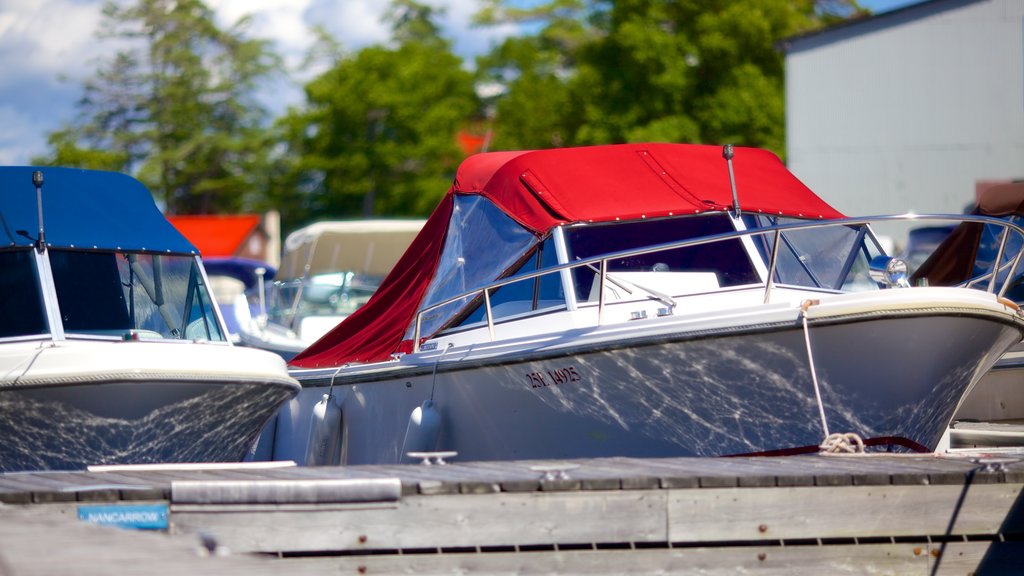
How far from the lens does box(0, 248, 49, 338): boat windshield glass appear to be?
7.82 metres

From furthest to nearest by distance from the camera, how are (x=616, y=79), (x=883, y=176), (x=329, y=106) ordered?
(x=329, y=106), (x=616, y=79), (x=883, y=176)

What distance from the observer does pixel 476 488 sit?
5.16 meters

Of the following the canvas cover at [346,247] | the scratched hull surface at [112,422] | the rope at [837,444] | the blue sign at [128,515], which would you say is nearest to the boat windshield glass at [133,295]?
the scratched hull surface at [112,422]

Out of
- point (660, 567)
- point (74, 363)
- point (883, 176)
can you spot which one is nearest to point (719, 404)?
point (660, 567)

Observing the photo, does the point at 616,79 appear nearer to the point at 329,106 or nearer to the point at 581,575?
the point at 329,106

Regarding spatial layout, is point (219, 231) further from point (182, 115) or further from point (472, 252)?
point (472, 252)

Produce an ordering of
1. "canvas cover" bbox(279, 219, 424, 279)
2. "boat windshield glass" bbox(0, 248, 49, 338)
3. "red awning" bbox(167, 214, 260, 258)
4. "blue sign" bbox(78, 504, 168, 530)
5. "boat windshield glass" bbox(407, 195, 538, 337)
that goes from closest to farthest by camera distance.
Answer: "blue sign" bbox(78, 504, 168, 530) < "boat windshield glass" bbox(0, 248, 49, 338) < "boat windshield glass" bbox(407, 195, 538, 337) < "canvas cover" bbox(279, 219, 424, 279) < "red awning" bbox(167, 214, 260, 258)

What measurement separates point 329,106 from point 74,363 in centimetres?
4456

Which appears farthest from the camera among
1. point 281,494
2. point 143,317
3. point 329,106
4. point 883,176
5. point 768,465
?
point 329,106

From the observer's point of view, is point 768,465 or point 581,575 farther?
point 768,465

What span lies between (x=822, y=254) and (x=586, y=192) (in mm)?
1619

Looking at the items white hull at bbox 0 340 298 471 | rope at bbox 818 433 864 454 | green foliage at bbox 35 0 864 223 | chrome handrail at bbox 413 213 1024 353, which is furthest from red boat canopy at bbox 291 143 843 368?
green foliage at bbox 35 0 864 223

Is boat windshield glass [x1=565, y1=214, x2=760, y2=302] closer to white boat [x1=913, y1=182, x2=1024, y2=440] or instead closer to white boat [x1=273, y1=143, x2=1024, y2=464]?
white boat [x1=273, y1=143, x2=1024, y2=464]

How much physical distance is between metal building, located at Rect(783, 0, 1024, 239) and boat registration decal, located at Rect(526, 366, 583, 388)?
19779 mm
